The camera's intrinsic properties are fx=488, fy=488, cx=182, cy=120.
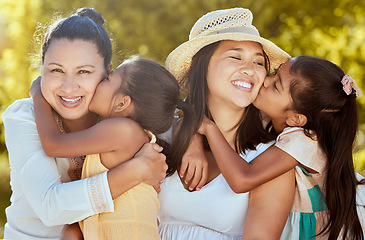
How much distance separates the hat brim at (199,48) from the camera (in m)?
2.96

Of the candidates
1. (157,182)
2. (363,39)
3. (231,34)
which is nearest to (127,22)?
(363,39)

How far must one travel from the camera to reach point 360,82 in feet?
18.8

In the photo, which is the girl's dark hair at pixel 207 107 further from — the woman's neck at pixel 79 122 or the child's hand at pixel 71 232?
the child's hand at pixel 71 232

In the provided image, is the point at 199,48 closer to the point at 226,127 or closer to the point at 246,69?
the point at 246,69

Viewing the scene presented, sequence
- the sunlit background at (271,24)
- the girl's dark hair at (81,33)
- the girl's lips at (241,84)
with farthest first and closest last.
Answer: the sunlit background at (271,24)
the girl's lips at (241,84)
the girl's dark hair at (81,33)

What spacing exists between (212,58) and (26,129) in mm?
1223

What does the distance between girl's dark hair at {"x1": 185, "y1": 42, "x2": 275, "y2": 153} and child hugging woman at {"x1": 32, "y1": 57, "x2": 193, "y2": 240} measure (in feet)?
1.15

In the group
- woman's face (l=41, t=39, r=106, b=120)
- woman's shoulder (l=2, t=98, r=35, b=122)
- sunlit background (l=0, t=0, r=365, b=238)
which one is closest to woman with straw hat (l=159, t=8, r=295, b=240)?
woman's face (l=41, t=39, r=106, b=120)

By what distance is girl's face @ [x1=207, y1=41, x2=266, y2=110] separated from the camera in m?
2.93

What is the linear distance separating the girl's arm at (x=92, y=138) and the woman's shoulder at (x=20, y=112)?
0.39 feet

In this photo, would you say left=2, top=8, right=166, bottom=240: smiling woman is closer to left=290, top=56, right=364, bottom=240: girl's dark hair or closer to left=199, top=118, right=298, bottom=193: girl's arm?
left=199, top=118, right=298, bottom=193: girl's arm

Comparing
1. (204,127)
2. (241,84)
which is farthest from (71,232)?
(241,84)

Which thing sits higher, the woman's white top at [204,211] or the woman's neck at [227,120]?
the woman's neck at [227,120]

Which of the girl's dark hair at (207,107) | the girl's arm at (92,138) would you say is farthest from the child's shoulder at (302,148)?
the girl's arm at (92,138)
